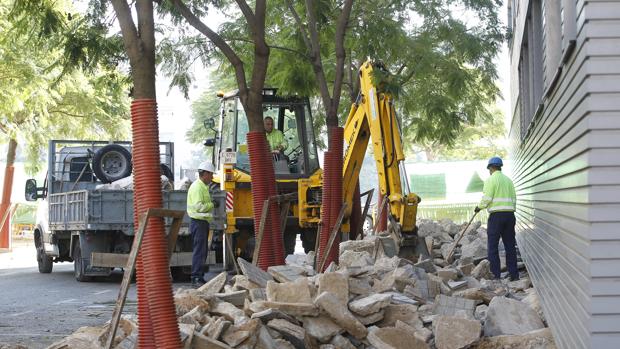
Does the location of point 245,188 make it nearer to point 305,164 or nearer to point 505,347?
point 305,164

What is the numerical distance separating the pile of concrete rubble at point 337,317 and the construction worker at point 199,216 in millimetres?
4806

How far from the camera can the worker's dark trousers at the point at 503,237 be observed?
14945 millimetres

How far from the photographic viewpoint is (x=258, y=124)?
12398mm

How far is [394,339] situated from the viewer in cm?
905

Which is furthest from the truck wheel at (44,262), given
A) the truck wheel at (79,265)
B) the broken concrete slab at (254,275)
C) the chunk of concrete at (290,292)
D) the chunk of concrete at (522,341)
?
the chunk of concrete at (522,341)

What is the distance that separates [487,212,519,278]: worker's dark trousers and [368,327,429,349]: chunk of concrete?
616cm

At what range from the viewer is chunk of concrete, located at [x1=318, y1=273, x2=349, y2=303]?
9.77 metres

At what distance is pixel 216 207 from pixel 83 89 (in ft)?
48.1

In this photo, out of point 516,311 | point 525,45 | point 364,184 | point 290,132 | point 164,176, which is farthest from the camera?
point 364,184

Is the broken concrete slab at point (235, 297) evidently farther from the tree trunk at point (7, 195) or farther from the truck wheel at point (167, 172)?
the tree trunk at point (7, 195)

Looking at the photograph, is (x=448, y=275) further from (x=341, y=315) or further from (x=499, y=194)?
(x=341, y=315)

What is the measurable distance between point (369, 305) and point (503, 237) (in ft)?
19.3

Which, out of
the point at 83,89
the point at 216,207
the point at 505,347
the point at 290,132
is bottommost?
the point at 505,347

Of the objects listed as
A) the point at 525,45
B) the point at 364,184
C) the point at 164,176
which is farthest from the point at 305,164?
the point at 364,184
